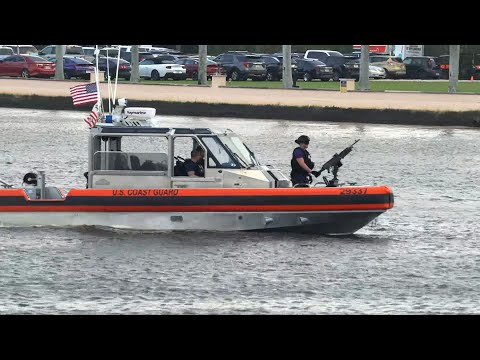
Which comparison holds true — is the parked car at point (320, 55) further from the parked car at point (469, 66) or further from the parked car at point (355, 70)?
the parked car at point (469, 66)

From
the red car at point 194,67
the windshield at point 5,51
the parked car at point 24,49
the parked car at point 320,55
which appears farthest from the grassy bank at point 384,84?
the parked car at point 24,49

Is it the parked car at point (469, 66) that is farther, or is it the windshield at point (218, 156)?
the parked car at point (469, 66)

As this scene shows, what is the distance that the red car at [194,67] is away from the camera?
2633 inches

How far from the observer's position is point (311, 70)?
6588 cm

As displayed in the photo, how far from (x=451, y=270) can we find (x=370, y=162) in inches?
650

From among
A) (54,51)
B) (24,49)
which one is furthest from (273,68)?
(24,49)

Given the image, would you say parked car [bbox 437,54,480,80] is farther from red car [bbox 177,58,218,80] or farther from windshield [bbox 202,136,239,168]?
windshield [bbox 202,136,239,168]

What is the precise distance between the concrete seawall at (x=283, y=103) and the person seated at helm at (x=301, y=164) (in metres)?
27.1

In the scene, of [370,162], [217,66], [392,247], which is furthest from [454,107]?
[392,247]

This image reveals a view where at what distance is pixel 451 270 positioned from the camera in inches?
916

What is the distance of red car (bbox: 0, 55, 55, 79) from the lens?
6462cm
